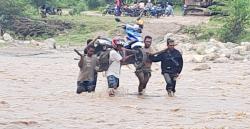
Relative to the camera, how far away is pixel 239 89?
18.1 m

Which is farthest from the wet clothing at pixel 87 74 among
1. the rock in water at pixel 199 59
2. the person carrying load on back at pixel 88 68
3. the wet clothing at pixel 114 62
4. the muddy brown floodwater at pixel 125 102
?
the rock in water at pixel 199 59

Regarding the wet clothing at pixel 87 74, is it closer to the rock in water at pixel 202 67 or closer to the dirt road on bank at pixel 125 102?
the dirt road on bank at pixel 125 102

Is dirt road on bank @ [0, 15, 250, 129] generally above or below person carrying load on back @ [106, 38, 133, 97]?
below

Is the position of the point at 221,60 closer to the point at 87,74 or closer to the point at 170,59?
the point at 170,59

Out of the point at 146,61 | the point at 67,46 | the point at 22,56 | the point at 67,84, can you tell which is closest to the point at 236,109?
the point at 146,61

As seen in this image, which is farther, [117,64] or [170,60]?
[170,60]

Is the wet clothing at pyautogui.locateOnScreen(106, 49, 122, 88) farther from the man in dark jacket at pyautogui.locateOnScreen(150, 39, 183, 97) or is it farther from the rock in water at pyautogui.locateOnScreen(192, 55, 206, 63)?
the rock in water at pyautogui.locateOnScreen(192, 55, 206, 63)

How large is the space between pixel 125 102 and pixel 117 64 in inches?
30.2

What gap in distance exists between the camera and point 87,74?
14484mm

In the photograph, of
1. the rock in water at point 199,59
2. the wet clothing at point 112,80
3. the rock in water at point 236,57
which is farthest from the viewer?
the rock in water at point 236,57

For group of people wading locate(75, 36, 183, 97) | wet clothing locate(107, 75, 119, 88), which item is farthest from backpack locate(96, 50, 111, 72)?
wet clothing locate(107, 75, 119, 88)

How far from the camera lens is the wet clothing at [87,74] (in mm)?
14367

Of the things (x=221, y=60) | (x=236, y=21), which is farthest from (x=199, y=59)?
(x=236, y=21)

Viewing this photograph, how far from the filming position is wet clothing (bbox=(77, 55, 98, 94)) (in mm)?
14367
